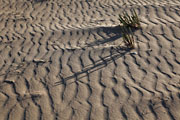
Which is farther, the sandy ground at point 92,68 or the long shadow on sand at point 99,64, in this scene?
the long shadow on sand at point 99,64

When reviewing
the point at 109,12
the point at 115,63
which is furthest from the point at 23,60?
the point at 109,12

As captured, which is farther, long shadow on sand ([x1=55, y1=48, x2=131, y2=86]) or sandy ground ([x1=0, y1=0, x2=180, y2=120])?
long shadow on sand ([x1=55, y1=48, x2=131, y2=86])

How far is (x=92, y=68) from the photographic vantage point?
407 cm

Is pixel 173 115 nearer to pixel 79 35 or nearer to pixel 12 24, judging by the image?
pixel 79 35

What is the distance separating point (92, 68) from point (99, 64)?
0.17 meters

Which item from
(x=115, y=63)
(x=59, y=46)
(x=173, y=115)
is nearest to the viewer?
(x=173, y=115)

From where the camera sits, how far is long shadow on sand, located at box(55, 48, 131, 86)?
3.90m

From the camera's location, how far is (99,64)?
4160mm

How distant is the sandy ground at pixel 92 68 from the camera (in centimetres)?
321

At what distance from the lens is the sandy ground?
3.21 meters

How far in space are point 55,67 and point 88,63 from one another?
24.6 inches

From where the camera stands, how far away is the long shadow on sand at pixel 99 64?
12.8ft

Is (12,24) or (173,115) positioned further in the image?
(12,24)

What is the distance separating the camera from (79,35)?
5363 mm
